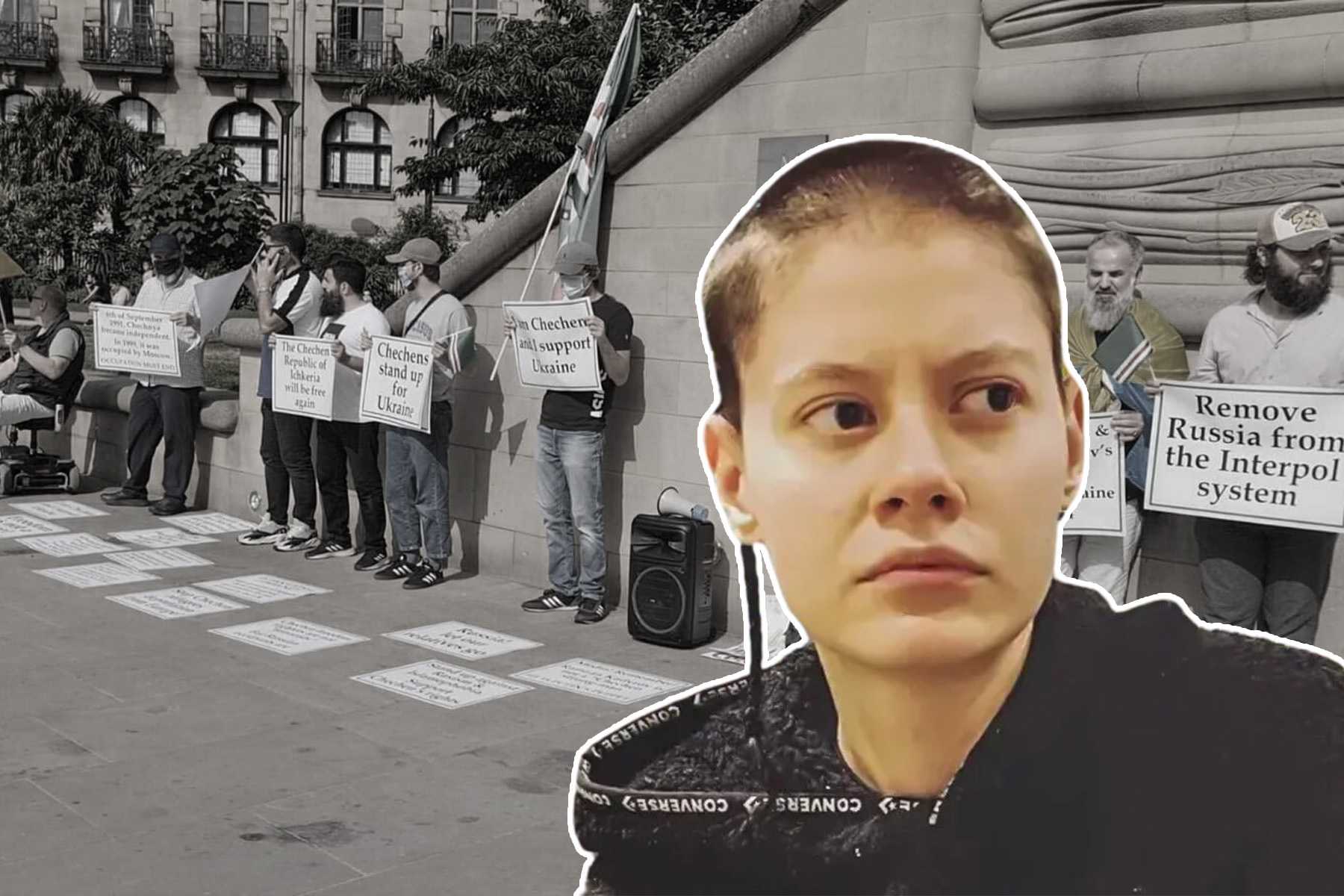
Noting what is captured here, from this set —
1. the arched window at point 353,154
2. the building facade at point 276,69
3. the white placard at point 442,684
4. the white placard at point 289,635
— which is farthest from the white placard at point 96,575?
the arched window at point 353,154

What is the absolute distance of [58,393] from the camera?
11961 mm

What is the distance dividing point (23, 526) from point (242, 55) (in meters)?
40.6

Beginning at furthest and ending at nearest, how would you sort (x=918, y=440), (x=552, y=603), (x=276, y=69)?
(x=276, y=69) < (x=552, y=603) < (x=918, y=440)

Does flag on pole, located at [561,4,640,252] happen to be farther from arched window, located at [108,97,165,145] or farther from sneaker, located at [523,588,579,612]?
arched window, located at [108,97,165,145]

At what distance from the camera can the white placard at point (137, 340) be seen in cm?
1092

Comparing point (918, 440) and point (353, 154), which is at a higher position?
point (353, 154)

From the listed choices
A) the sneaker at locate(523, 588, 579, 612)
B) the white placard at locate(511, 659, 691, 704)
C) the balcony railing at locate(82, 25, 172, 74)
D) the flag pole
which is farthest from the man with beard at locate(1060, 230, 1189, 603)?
the balcony railing at locate(82, 25, 172, 74)

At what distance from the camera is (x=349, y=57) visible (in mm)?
47844

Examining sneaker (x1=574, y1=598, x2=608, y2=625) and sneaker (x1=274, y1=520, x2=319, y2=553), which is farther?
sneaker (x1=274, y1=520, x2=319, y2=553)

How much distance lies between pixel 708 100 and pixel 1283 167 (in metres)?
3.13

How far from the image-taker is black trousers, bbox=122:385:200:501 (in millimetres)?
11180

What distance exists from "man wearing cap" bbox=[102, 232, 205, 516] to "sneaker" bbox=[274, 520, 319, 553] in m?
1.77

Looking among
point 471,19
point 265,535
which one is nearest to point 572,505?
point 265,535

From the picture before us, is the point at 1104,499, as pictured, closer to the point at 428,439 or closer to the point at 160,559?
the point at 428,439
